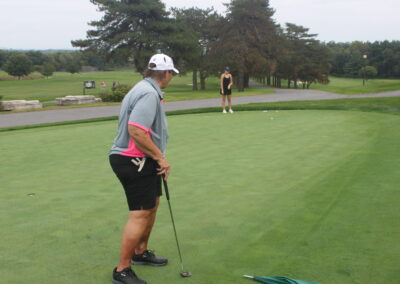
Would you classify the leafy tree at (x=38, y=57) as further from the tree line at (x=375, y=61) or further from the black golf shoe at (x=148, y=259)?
the black golf shoe at (x=148, y=259)

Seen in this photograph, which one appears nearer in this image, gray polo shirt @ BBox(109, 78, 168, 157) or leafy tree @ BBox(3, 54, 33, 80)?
gray polo shirt @ BBox(109, 78, 168, 157)

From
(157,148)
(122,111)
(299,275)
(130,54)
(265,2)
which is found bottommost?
(299,275)

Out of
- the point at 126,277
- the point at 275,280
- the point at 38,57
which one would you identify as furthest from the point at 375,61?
the point at 126,277

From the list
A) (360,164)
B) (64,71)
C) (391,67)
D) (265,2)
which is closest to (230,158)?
(360,164)

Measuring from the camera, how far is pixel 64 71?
113500 mm

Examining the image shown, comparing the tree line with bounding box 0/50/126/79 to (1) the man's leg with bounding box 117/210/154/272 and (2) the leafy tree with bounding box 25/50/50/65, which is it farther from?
(1) the man's leg with bounding box 117/210/154/272

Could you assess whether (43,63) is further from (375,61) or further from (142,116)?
(142,116)

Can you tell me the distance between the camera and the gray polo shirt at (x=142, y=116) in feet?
10.6

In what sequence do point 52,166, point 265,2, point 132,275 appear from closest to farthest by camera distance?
point 132,275 < point 52,166 < point 265,2

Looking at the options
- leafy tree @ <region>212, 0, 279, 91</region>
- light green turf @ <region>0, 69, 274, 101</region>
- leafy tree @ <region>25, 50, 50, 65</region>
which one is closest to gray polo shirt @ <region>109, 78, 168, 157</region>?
light green turf @ <region>0, 69, 274, 101</region>

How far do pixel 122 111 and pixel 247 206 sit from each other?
2.23 metres

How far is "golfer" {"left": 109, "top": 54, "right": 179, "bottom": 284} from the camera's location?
128 inches

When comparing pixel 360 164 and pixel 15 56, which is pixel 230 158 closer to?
pixel 360 164

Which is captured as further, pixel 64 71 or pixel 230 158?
pixel 64 71
